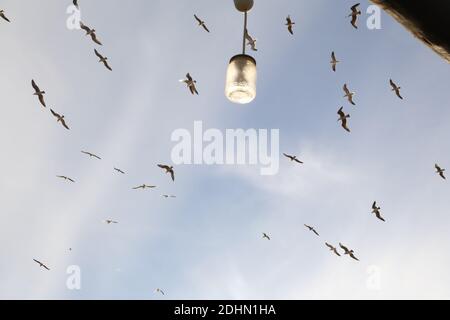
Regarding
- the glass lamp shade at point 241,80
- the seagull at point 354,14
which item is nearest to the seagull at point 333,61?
the seagull at point 354,14

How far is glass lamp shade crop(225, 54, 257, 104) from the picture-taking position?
3.74 m

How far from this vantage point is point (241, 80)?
3.75 meters

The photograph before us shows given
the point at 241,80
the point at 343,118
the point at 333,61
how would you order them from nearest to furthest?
the point at 241,80
the point at 343,118
the point at 333,61

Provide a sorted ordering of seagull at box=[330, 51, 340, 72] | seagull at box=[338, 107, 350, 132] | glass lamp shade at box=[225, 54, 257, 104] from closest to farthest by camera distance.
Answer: glass lamp shade at box=[225, 54, 257, 104], seagull at box=[338, 107, 350, 132], seagull at box=[330, 51, 340, 72]

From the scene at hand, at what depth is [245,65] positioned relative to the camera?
381 cm

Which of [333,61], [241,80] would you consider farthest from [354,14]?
[241,80]

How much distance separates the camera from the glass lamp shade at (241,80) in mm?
3742

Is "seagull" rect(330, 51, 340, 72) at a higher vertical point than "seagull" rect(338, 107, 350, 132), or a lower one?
higher

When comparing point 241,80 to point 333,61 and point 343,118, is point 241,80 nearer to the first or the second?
point 343,118

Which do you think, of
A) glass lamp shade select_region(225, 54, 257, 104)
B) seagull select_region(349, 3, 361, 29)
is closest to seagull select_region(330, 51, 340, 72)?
seagull select_region(349, 3, 361, 29)

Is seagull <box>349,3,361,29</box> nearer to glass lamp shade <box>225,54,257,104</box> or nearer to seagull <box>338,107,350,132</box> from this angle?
seagull <box>338,107,350,132</box>
